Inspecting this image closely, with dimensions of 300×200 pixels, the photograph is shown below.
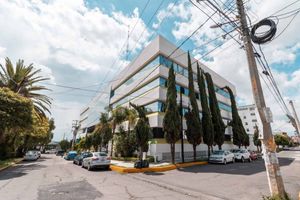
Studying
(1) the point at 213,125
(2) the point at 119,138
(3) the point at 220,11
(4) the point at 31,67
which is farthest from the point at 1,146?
(3) the point at 220,11

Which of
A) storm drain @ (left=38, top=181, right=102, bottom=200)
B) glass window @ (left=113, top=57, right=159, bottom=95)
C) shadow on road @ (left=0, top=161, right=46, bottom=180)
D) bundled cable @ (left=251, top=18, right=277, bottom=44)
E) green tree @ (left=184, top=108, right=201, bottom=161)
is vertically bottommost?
storm drain @ (left=38, top=181, right=102, bottom=200)

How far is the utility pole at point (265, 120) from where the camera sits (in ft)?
19.8

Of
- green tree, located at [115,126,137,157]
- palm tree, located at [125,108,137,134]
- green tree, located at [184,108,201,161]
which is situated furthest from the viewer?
palm tree, located at [125,108,137,134]

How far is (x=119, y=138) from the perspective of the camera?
24766 mm

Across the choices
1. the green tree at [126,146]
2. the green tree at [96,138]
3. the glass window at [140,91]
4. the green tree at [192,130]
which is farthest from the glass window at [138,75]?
the green tree at [126,146]

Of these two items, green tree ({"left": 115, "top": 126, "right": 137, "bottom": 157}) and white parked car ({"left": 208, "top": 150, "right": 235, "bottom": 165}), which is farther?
green tree ({"left": 115, "top": 126, "right": 137, "bottom": 157})

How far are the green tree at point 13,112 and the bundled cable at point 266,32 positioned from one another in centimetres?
1813

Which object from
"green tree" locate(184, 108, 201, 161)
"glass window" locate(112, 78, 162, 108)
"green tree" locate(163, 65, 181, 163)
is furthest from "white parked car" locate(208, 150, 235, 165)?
"glass window" locate(112, 78, 162, 108)

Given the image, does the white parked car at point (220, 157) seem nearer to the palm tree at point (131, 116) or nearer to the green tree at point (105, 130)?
the palm tree at point (131, 116)

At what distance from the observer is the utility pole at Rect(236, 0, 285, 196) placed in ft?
19.8

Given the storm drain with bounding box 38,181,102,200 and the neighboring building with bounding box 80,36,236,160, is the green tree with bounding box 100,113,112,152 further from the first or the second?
the storm drain with bounding box 38,181,102,200

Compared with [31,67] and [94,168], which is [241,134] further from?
[31,67]

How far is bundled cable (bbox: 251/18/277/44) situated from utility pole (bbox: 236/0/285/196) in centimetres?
25

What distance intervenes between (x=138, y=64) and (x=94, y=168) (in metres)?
17.4
